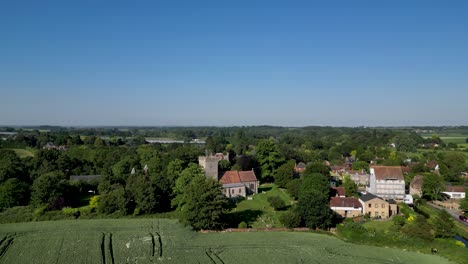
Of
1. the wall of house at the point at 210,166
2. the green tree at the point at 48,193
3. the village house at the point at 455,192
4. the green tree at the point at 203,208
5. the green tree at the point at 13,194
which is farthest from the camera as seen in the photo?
the village house at the point at 455,192

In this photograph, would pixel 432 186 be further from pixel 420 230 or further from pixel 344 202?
pixel 420 230

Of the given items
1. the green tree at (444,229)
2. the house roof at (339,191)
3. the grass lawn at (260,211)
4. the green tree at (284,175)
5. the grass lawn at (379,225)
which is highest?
the green tree at (284,175)

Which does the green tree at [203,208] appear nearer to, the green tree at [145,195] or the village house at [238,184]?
the green tree at [145,195]

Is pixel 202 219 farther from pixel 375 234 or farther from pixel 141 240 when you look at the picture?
pixel 375 234

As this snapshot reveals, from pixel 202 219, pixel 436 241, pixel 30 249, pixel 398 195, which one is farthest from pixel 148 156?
pixel 436 241

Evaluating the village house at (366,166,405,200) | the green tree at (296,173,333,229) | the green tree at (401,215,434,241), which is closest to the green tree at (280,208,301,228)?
the green tree at (296,173,333,229)

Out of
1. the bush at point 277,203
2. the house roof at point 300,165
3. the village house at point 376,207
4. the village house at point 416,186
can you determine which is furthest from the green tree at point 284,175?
the house roof at point 300,165

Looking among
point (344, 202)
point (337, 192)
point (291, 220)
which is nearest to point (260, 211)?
point (291, 220)

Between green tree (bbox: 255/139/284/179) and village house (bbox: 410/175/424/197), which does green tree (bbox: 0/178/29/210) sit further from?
village house (bbox: 410/175/424/197)
